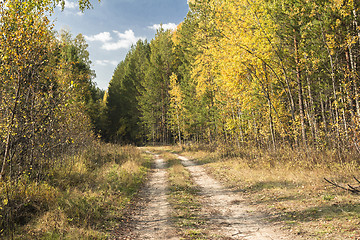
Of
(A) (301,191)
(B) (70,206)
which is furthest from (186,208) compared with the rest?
(A) (301,191)

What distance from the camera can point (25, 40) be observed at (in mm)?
5723

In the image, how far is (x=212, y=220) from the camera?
Result: 6.46 metres

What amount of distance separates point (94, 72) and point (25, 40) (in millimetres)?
Answer: 34522

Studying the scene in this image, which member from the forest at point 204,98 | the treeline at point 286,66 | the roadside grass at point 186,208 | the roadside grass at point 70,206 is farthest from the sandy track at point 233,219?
the treeline at point 286,66

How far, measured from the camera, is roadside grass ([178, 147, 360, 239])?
536 centimetres

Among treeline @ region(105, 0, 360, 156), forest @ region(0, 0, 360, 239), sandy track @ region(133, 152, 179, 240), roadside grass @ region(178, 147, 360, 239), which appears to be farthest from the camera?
treeline @ region(105, 0, 360, 156)

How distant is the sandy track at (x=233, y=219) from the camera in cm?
537

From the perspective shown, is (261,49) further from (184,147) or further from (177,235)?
(184,147)

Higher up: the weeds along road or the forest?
the forest

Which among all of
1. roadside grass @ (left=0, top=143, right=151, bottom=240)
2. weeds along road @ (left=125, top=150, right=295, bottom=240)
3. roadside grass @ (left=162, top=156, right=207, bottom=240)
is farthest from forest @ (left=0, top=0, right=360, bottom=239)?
roadside grass @ (left=162, top=156, right=207, bottom=240)

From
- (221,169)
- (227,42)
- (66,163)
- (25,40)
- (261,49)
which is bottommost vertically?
(221,169)

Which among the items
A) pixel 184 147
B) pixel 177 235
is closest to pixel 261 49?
pixel 177 235

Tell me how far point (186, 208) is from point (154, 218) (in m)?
1.19

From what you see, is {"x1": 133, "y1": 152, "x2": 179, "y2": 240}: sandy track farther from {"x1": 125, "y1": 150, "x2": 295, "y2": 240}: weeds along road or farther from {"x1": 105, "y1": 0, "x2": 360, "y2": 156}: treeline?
{"x1": 105, "y1": 0, "x2": 360, "y2": 156}: treeline
